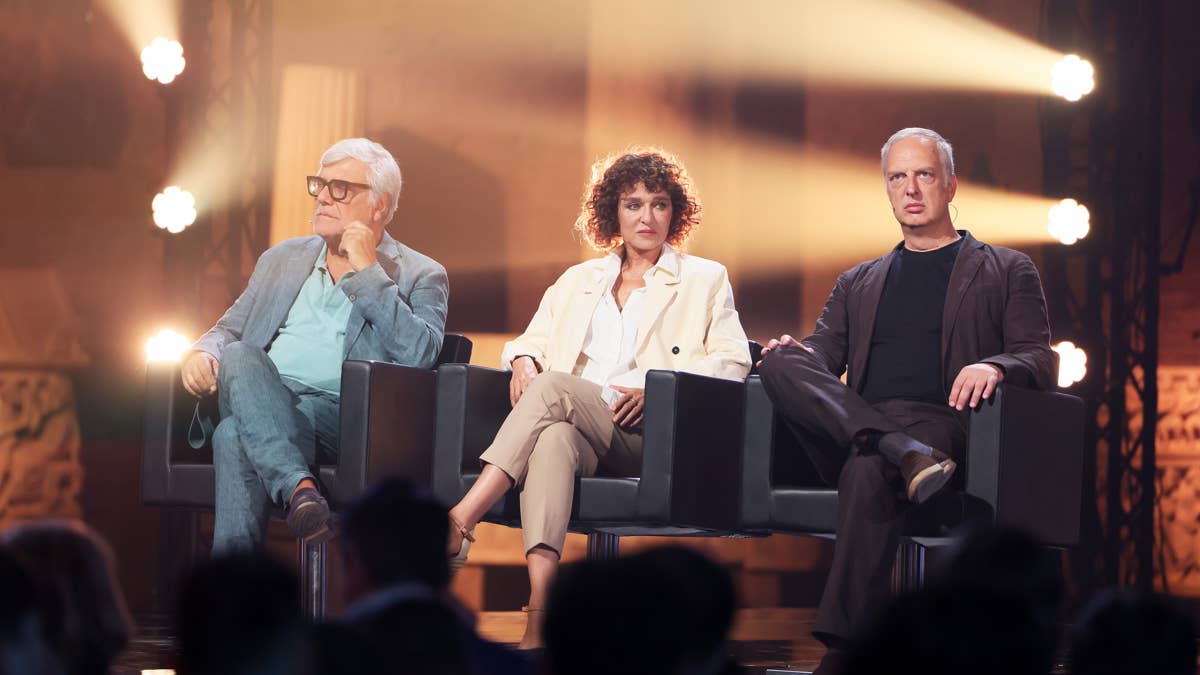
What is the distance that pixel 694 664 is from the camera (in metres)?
1.20

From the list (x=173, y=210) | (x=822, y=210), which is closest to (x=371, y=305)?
(x=173, y=210)

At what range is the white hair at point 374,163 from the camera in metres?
4.06

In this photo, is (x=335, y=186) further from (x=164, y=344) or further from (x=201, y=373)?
(x=164, y=344)

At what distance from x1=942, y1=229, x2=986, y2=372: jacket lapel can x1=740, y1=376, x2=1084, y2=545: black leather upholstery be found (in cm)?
29

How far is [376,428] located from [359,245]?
580mm

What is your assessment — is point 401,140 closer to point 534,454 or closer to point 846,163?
point 846,163

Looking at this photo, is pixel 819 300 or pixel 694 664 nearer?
pixel 694 664

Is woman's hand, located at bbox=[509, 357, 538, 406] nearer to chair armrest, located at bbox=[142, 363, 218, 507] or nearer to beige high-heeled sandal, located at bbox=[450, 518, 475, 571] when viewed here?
beige high-heeled sandal, located at bbox=[450, 518, 475, 571]

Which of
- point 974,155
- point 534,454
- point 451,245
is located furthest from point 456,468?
point 974,155

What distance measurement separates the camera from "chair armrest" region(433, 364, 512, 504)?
12.0 feet

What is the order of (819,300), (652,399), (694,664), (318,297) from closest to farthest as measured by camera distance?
1. (694,664)
2. (652,399)
3. (318,297)
4. (819,300)

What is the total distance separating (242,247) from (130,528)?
1.14 meters

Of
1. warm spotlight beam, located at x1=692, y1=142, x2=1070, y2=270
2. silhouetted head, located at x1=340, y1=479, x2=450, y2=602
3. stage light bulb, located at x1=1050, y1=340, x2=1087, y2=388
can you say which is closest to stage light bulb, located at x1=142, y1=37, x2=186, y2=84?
warm spotlight beam, located at x1=692, y1=142, x2=1070, y2=270

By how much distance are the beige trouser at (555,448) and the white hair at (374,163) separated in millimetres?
804
